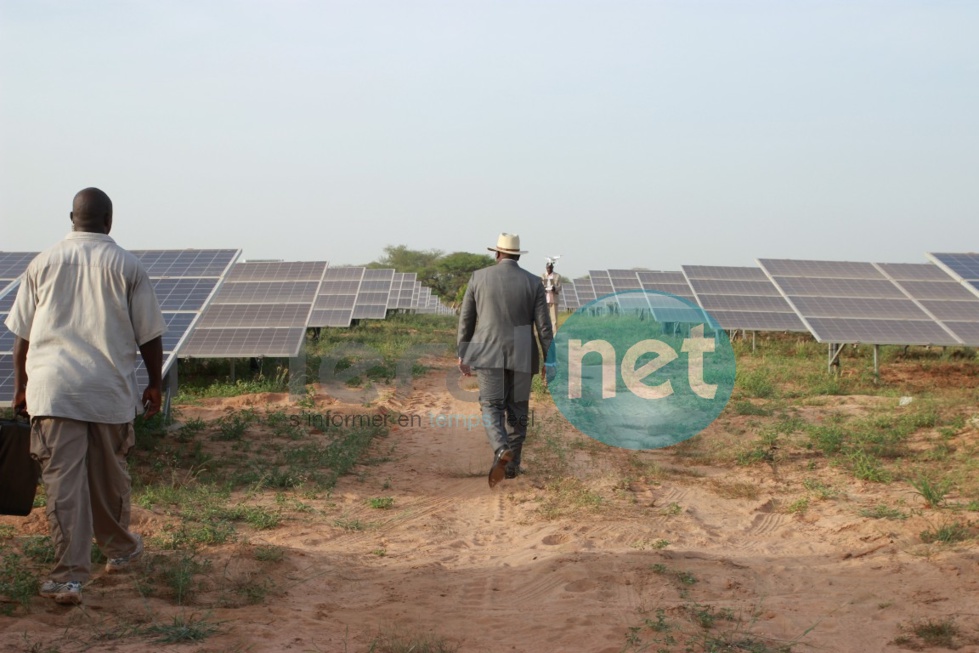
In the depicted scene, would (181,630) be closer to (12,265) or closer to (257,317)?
(12,265)

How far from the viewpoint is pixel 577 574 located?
4180mm

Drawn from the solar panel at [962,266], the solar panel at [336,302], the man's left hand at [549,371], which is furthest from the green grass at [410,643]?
the solar panel at [962,266]

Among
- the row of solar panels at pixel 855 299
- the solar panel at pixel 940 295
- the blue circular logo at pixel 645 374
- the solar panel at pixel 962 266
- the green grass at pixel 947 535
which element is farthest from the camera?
the solar panel at pixel 962 266

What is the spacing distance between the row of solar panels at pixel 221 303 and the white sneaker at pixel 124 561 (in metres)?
2.69

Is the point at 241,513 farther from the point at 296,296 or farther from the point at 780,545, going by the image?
the point at 296,296

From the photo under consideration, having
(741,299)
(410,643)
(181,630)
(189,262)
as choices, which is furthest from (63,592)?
(741,299)

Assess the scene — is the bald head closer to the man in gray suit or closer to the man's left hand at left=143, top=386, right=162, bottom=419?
the man's left hand at left=143, top=386, right=162, bottom=419

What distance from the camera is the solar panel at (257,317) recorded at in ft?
36.6

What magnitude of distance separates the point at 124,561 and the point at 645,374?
33.8 ft

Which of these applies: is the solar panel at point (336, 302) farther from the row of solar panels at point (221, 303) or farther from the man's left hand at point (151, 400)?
the man's left hand at point (151, 400)

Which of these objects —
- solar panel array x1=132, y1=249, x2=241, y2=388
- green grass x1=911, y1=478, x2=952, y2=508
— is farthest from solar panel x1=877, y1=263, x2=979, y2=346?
solar panel array x1=132, y1=249, x2=241, y2=388

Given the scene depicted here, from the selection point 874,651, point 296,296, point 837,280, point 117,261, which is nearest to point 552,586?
point 874,651

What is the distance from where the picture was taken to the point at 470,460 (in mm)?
7395

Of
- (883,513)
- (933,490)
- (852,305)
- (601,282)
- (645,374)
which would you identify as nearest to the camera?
(883,513)
